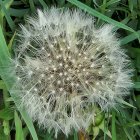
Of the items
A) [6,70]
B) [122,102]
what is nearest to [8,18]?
[6,70]

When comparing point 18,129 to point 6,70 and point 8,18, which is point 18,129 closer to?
point 6,70

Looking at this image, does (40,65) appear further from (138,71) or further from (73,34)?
(138,71)

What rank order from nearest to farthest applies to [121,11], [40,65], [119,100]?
[40,65]
[119,100]
[121,11]

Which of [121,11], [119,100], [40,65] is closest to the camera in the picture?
[40,65]

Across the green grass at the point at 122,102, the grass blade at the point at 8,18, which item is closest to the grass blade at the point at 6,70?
the green grass at the point at 122,102

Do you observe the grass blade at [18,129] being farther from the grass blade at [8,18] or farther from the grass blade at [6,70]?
the grass blade at [8,18]

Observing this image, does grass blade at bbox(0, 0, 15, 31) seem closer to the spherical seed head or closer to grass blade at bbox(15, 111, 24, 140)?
the spherical seed head

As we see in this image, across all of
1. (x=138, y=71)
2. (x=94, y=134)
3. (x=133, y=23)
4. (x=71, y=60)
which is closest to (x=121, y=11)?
(x=133, y=23)
